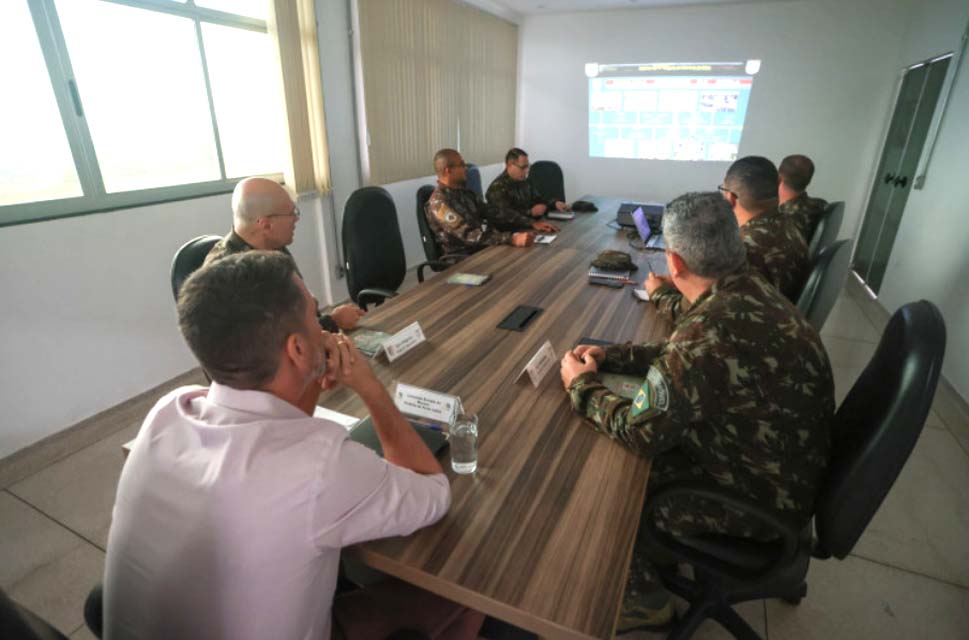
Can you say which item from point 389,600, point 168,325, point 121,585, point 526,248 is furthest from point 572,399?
point 168,325

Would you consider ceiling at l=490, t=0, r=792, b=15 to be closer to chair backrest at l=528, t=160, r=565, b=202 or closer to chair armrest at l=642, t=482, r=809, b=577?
chair backrest at l=528, t=160, r=565, b=202

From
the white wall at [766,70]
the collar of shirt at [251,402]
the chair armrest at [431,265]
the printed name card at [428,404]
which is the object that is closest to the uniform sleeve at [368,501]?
the collar of shirt at [251,402]

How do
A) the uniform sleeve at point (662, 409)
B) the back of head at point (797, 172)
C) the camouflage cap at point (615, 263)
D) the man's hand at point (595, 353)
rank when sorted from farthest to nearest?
1. the back of head at point (797, 172)
2. the camouflage cap at point (615, 263)
3. the man's hand at point (595, 353)
4. the uniform sleeve at point (662, 409)

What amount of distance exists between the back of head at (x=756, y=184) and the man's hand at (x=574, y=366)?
58.6 inches

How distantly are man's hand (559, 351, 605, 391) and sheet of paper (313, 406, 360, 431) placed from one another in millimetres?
594

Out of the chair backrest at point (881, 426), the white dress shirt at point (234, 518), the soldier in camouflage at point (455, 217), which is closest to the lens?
the white dress shirt at point (234, 518)

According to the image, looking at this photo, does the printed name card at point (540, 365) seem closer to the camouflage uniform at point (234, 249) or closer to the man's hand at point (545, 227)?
the camouflage uniform at point (234, 249)

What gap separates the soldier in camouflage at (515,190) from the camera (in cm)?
402

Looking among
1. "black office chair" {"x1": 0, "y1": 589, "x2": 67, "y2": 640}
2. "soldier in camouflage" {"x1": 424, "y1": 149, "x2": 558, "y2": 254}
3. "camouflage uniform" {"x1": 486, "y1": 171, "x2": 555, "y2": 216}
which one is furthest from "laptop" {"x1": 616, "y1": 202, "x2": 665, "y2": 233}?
"black office chair" {"x1": 0, "y1": 589, "x2": 67, "y2": 640}

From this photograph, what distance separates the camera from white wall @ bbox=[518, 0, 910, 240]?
5.40 meters

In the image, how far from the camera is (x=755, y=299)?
1.16m

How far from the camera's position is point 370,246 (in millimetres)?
2627

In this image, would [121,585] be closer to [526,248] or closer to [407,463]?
[407,463]

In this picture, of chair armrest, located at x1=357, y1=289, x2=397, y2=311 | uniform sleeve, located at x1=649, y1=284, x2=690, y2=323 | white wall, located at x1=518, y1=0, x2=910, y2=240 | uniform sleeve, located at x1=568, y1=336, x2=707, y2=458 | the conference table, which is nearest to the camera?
the conference table
